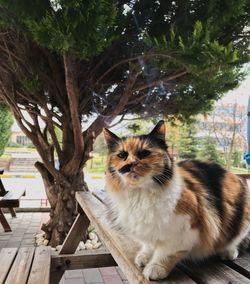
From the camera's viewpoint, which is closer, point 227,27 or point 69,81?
point 227,27

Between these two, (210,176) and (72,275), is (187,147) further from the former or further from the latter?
(72,275)

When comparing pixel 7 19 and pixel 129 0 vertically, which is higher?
pixel 129 0

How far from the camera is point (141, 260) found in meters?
0.68

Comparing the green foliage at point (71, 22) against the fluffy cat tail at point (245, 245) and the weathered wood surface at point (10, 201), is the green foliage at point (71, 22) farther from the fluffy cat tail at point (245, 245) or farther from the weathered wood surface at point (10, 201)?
the weathered wood surface at point (10, 201)

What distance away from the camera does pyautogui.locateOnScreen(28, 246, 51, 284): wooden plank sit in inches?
39.8

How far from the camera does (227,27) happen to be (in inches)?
55.2

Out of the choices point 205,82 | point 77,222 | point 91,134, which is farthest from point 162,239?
point 91,134

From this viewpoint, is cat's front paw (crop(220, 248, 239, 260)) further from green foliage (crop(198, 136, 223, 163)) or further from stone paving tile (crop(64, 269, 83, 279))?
stone paving tile (crop(64, 269, 83, 279))

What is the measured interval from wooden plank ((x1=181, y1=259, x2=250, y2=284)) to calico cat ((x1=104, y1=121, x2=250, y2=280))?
2 cm

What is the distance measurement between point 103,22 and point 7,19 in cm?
48

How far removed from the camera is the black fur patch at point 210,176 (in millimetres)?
682

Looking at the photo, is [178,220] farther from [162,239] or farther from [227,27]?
[227,27]

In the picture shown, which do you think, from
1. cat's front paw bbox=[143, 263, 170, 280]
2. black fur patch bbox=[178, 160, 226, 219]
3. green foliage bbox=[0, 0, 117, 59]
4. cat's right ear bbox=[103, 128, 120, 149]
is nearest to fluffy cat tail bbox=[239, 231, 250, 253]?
black fur patch bbox=[178, 160, 226, 219]

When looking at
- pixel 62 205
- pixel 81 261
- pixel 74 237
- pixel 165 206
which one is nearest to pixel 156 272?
pixel 165 206
